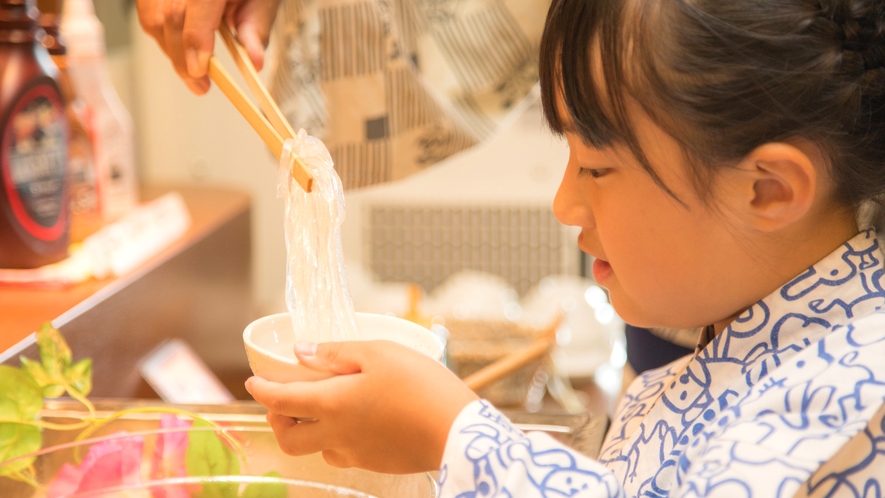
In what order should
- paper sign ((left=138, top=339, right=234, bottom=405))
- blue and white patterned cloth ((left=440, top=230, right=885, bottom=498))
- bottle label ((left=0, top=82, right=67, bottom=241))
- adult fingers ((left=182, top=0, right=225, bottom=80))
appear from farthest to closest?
paper sign ((left=138, top=339, right=234, bottom=405)) < bottle label ((left=0, top=82, right=67, bottom=241)) < adult fingers ((left=182, top=0, right=225, bottom=80)) < blue and white patterned cloth ((left=440, top=230, right=885, bottom=498))

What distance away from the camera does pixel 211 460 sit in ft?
2.02

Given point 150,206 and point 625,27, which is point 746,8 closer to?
point 625,27

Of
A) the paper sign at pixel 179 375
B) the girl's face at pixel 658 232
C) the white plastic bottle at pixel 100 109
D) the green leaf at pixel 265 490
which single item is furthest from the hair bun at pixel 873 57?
the white plastic bottle at pixel 100 109

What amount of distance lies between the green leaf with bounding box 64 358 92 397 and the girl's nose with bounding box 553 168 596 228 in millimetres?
394

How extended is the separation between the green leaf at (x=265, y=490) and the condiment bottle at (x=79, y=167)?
1.79ft

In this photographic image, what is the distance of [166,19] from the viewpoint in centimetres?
79

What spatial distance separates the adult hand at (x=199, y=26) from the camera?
0.76 meters

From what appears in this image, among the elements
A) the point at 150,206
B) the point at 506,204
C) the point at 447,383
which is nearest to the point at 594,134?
the point at 447,383

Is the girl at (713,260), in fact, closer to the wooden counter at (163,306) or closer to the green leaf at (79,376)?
the green leaf at (79,376)

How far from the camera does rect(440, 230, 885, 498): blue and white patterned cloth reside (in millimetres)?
493

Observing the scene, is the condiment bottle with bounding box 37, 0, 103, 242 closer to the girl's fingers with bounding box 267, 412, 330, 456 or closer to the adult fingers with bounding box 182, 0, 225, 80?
the adult fingers with bounding box 182, 0, 225, 80

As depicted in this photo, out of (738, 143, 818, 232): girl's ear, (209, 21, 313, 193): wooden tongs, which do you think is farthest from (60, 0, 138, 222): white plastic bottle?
(738, 143, 818, 232): girl's ear

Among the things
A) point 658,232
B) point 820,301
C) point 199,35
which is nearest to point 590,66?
point 658,232

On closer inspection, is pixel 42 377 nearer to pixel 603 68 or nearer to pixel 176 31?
pixel 176 31
